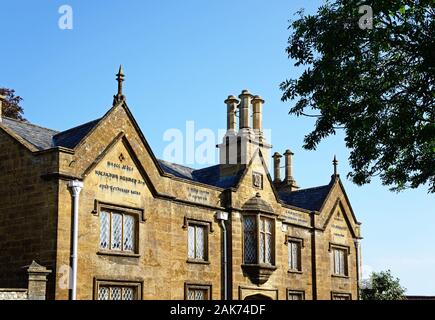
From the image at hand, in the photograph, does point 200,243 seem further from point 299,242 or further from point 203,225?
point 299,242

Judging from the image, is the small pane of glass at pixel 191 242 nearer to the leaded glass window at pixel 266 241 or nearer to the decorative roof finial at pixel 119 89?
the leaded glass window at pixel 266 241

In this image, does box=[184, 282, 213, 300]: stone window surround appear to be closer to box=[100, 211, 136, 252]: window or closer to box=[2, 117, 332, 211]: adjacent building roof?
box=[100, 211, 136, 252]: window

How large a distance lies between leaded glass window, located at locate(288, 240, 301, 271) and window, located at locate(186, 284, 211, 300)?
22.0ft

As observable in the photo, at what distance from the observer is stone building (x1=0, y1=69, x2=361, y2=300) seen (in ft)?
68.3

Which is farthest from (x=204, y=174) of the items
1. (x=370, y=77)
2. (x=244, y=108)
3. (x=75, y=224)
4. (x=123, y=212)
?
(x=370, y=77)

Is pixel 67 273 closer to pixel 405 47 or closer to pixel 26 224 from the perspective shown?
pixel 26 224

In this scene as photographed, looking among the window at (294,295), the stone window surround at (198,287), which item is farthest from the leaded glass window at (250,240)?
the window at (294,295)

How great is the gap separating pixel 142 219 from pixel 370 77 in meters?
11.3

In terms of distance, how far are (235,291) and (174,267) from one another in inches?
150

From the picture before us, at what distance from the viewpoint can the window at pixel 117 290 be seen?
70.6ft

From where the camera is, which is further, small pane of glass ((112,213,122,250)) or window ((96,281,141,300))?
small pane of glass ((112,213,122,250))

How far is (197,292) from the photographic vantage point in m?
25.7

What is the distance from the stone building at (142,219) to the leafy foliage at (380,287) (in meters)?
5.41
